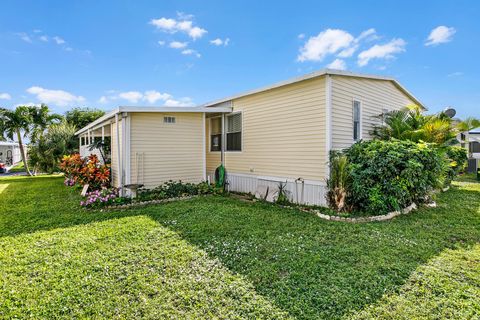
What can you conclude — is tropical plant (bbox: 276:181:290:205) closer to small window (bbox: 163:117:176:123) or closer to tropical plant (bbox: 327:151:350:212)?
tropical plant (bbox: 327:151:350:212)

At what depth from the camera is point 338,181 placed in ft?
21.3

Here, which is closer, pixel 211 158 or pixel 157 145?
pixel 157 145

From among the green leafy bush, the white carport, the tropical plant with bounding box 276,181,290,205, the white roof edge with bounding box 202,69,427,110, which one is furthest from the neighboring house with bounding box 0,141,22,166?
the tropical plant with bounding box 276,181,290,205

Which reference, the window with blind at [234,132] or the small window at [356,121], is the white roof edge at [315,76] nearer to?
the window with blind at [234,132]

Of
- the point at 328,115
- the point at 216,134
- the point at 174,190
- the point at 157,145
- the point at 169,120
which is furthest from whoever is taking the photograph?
the point at 216,134

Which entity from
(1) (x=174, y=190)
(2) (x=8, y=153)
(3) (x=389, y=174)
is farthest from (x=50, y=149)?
(3) (x=389, y=174)

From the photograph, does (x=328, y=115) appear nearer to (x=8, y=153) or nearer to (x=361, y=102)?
(x=361, y=102)

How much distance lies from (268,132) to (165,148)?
3.44 metres

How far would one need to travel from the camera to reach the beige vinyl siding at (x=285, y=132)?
22.9ft

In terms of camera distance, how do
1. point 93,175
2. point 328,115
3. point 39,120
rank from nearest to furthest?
point 328,115 → point 93,175 → point 39,120

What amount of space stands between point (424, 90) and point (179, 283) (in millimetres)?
14869

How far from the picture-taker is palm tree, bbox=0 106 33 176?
16672mm

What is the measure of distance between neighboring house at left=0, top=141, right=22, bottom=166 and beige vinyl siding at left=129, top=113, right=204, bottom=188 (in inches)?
1090

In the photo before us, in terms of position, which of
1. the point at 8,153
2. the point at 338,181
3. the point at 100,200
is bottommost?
the point at 100,200
